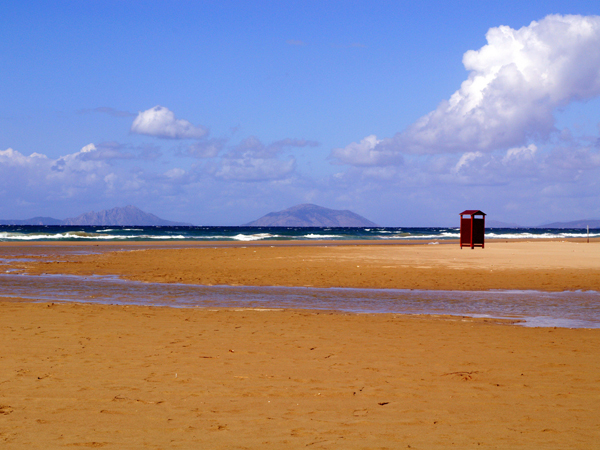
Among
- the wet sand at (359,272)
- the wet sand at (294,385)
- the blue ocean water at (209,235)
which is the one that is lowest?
the wet sand at (294,385)

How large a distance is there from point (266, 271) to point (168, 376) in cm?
1429

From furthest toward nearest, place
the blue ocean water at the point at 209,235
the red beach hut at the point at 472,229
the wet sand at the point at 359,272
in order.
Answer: the blue ocean water at the point at 209,235 → the red beach hut at the point at 472,229 → the wet sand at the point at 359,272

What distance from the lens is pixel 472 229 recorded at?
37.3m

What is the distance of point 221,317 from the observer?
1021 centimetres

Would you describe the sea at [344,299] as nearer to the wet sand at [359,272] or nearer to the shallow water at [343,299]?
the shallow water at [343,299]

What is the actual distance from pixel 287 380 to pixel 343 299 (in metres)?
7.51

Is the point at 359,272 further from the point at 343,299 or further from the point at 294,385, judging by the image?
the point at 294,385

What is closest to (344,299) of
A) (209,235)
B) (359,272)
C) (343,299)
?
(343,299)

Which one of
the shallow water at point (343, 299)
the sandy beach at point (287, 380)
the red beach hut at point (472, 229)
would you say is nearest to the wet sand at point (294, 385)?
the sandy beach at point (287, 380)

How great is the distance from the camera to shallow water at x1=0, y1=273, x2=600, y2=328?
1125 centimetres

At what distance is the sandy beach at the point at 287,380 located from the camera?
4.34m

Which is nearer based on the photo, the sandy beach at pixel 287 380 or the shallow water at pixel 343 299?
the sandy beach at pixel 287 380

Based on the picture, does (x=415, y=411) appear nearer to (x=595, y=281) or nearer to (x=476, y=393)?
(x=476, y=393)

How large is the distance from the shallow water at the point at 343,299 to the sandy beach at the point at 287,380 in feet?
3.76
